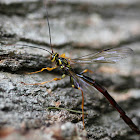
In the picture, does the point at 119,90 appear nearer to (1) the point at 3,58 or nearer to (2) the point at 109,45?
(2) the point at 109,45

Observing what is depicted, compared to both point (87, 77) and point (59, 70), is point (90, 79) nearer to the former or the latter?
point (87, 77)

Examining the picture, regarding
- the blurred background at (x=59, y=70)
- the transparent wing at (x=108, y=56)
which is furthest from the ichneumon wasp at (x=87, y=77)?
the blurred background at (x=59, y=70)

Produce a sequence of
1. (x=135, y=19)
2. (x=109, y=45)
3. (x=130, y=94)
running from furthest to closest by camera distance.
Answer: (x=135, y=19), (x=109, y=45), (x=130, y=94)

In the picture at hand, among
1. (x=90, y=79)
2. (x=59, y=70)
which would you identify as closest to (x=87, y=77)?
(x=90, y=79)

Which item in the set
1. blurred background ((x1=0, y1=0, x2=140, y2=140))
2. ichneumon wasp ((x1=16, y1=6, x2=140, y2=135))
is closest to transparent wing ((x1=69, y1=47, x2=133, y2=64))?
ichneumon wasp ((x1=16, y1=6, x2=140, y2=135))

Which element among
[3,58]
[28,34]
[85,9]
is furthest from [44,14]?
[3,58]
